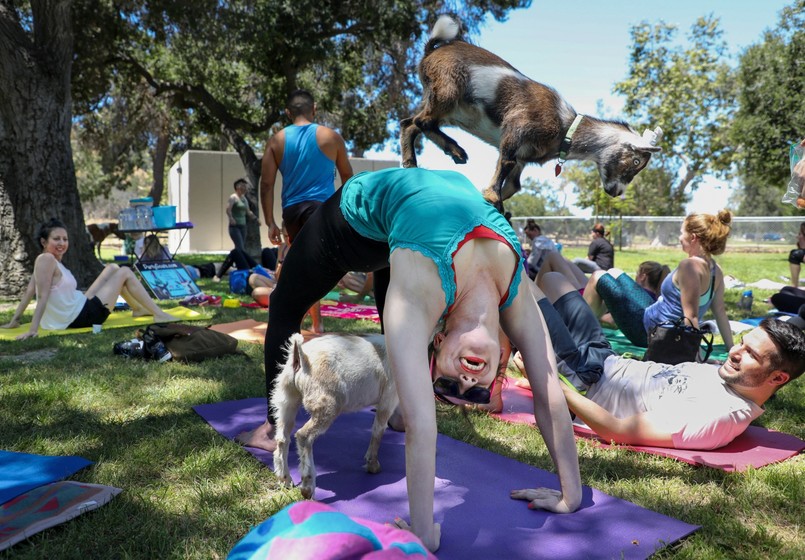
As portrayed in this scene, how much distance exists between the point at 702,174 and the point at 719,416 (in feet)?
119

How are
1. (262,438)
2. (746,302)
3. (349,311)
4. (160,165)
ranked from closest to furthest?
(262,438), (349,311), (746,302), (160,165)

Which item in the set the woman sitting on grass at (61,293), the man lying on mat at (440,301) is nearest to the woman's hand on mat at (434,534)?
the man lying on mat at (440,301)

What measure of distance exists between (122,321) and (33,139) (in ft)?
12.9

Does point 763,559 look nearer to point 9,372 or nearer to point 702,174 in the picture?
point 9,372

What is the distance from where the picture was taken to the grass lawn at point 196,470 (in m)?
2.36

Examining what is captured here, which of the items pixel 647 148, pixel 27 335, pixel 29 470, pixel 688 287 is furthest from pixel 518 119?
pixel 27 335

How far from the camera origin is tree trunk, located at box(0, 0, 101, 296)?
8961 millimetres

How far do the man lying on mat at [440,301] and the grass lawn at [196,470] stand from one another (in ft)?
2.23

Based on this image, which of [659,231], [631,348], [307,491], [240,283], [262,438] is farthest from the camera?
[659,231]

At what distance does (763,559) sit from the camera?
7.57 feet

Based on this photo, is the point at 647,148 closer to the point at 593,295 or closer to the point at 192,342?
the point at 593,295

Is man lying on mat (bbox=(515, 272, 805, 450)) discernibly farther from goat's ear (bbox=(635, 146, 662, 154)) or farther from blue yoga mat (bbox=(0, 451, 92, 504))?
blue yoga mat (bbox=(0, 451, 92, 504))

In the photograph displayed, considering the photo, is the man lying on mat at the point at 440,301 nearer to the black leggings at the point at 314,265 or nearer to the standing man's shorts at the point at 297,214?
the black leggings at the point at 314,265

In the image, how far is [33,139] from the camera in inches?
361
